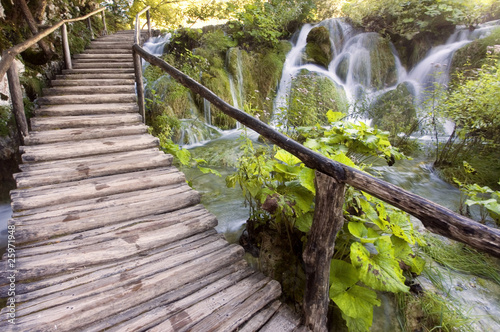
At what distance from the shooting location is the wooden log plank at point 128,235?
2.12 m

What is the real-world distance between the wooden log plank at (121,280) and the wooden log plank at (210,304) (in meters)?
0.27

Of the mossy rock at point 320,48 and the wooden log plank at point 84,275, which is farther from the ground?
the mossy rock at point 320,48

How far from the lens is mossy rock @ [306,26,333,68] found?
10.6m

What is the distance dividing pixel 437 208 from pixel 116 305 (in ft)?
7.06

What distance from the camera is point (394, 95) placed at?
9070 millimetres

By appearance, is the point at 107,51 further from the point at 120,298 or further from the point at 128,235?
the point at 120,298

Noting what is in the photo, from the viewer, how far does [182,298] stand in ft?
6.34

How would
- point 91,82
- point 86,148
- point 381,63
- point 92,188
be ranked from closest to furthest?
point 92,188 → point 86,148 → point 91,82 → point 381,63

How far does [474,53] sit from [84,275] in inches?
473

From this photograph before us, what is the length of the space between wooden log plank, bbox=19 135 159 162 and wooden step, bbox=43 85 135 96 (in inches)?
72.7

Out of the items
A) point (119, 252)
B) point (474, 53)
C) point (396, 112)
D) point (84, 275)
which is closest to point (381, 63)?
point (474, 53)

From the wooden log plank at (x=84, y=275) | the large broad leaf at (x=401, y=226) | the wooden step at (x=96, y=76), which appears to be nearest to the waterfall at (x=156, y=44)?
the wooden step at (x=96, y=76)

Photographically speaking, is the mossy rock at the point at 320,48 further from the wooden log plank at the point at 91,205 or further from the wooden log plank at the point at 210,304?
the wooden log plank at the point at 210,304

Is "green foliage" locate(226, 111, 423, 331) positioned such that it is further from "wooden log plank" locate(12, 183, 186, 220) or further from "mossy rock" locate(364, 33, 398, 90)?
"mossy rock" locate(364, 33, 398, 90)
